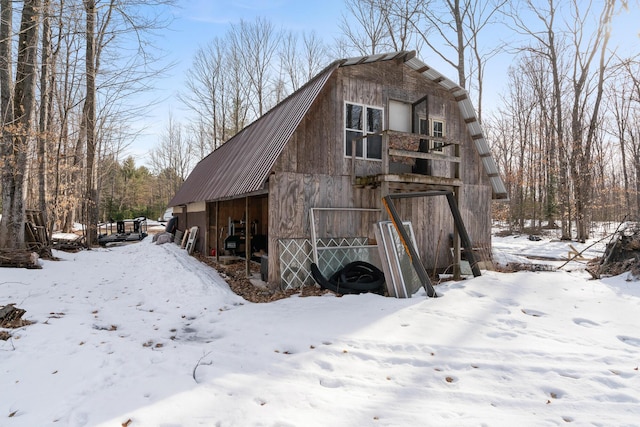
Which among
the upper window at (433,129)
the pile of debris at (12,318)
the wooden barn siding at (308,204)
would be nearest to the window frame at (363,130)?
the wooden barn siding at (308,204)

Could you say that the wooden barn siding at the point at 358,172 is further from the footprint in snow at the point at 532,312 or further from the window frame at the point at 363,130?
the footprint in snow at the point at 532,312

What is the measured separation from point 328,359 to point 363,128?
5.88 meters

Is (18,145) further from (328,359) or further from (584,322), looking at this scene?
(584,322)

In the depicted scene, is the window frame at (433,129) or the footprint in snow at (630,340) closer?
the footprint in snow at (630,340)

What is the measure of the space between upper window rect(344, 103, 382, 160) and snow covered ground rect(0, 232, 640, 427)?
364cm

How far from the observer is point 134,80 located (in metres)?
8.83

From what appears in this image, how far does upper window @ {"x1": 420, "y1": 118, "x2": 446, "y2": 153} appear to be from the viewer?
8809mm

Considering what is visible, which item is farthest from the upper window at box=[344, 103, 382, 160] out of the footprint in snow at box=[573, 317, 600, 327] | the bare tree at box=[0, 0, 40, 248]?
the bare tree at box=[0, 0, 40, 248]

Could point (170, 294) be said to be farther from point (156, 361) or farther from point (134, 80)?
point (134, 80)

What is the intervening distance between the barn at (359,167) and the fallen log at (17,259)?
13.7ft

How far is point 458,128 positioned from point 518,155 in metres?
19.6

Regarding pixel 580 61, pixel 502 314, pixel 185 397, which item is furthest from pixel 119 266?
pixel 580 61

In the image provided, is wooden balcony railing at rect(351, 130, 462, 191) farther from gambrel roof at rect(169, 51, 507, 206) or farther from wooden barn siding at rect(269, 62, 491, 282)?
gambrel roof at rect(169, 51, 507, 206)

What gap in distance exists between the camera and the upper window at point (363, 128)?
26.4 ft
